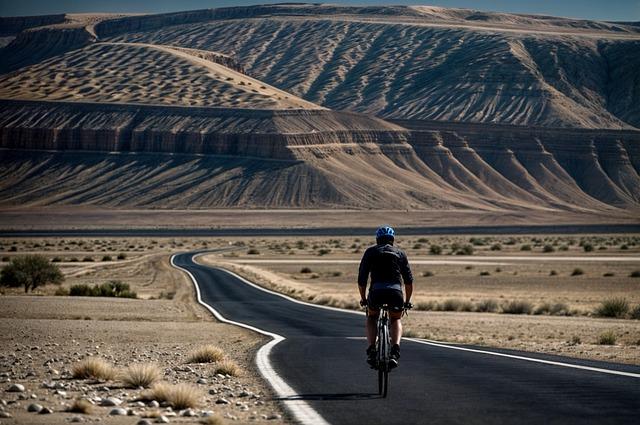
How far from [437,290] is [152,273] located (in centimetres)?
1977

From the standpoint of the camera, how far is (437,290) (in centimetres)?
4756

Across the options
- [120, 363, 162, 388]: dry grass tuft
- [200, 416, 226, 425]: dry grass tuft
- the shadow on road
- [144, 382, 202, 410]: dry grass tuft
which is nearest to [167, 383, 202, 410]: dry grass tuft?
[144, 382, 202, 410]: dry grass tuft

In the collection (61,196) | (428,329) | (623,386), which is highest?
(623,386)

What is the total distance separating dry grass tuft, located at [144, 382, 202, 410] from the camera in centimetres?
1112

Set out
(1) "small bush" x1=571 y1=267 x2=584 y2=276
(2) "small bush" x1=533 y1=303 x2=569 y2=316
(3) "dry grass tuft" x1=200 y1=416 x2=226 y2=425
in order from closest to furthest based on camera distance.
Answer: (3) "dry grass tuft" x1=200 y1=416 x2=226 y2=425, (2) "small bush" x1=533 y1=303 x2=569 y2=316, (1) "small bush" x1=571 y1=267 x2=584 y2=276

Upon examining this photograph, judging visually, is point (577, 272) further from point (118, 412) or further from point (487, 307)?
point (118, 412)

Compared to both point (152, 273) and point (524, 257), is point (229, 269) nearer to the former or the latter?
point (152, 273)

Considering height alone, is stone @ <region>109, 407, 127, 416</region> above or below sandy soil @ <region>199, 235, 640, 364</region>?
above

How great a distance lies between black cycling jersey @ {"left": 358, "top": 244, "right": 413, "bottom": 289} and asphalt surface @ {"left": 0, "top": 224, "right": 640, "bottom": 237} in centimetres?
9701

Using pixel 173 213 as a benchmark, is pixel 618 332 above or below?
above

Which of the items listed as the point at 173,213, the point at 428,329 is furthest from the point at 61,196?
the point at 428,329

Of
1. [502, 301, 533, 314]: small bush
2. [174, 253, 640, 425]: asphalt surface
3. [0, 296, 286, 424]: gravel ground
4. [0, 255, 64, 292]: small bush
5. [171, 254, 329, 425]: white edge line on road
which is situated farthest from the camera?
[0, 255, 64, 292]: small bush

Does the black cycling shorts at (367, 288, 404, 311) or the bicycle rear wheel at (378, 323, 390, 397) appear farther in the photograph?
the black cycling shorts at (367, 288, 404, 311)

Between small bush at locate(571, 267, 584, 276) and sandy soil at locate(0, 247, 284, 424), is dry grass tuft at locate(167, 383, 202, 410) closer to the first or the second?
sandy soil at locate(0, 247, 284, 424)
